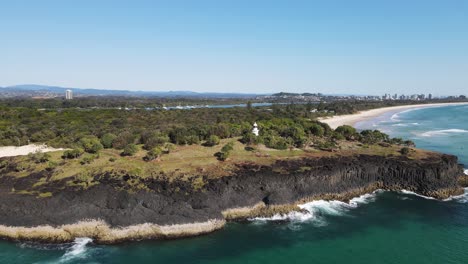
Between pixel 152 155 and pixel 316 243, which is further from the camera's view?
pixel 152 155

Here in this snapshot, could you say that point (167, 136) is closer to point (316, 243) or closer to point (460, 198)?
point (316, 243)

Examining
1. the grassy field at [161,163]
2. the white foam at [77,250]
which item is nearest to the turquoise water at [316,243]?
the white foam at [77,250]

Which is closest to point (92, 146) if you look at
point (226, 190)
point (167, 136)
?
point (167, 136)

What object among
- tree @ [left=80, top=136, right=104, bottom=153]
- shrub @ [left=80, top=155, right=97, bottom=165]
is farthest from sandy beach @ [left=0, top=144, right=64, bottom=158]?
shrub @ [left=80, top=155, right=97, bottom=165]

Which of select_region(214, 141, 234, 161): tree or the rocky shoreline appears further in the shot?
select_region(214, 141, 234, 161): tree

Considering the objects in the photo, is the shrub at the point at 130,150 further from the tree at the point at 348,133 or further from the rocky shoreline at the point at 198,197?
the tree at the point at 348,133

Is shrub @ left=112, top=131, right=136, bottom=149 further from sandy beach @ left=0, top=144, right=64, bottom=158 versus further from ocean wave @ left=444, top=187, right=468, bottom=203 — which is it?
ocean wave @ left=444, top=187, right=468, bottom=203
